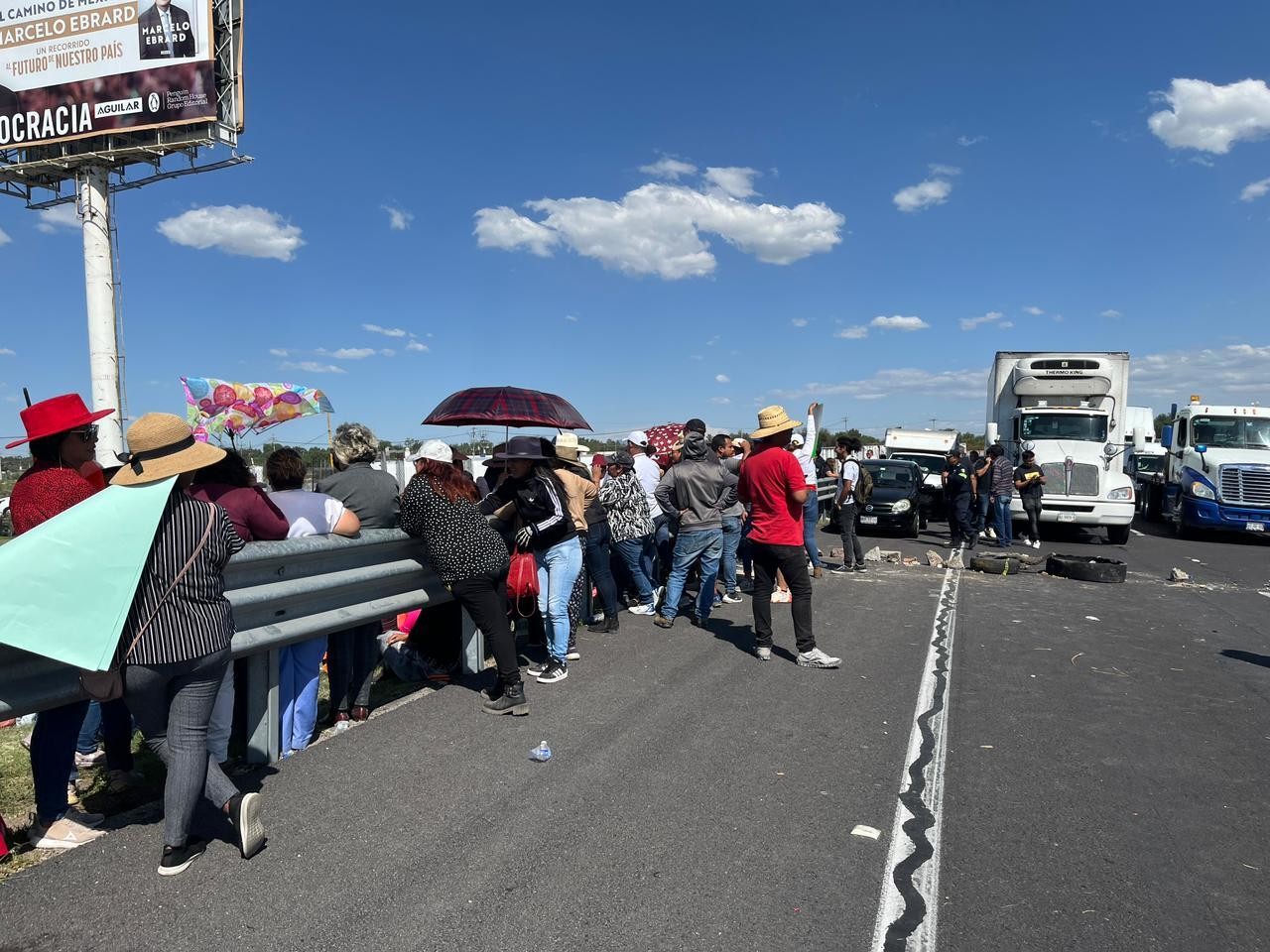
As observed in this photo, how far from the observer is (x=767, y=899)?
10.1 feet

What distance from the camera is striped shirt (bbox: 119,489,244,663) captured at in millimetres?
3084

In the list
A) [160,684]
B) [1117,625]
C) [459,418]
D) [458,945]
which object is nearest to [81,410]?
[160,684]

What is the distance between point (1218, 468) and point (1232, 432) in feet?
7.58

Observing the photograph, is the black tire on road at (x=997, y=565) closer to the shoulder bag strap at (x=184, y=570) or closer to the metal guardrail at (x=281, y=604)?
the metal guardrail at (x=281, y=604)

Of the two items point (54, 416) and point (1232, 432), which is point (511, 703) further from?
point (1232, 432)

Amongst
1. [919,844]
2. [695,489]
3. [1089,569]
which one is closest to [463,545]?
[919,844]

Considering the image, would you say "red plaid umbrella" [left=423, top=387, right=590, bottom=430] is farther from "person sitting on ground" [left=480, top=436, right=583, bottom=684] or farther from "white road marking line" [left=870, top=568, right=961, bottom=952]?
"white road marking line" [left=870, top=568, right=961, bottom=952]

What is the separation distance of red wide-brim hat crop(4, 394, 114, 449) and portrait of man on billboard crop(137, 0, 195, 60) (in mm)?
21570

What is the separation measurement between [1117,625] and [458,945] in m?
7.96

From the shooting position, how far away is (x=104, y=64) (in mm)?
20828

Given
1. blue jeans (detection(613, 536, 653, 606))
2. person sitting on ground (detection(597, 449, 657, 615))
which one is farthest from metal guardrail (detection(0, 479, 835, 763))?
blue jeans (detection(613, 536, 653, 606))

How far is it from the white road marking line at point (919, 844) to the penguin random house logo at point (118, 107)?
23.4 meters

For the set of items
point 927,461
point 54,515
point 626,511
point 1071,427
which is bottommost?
point 626,511

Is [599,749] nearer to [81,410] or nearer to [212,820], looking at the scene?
[212,820]
